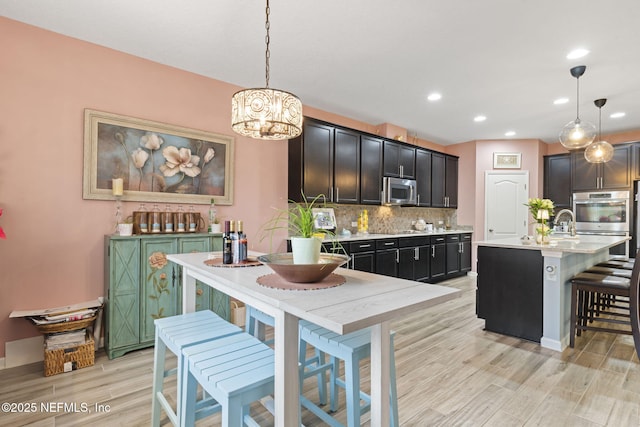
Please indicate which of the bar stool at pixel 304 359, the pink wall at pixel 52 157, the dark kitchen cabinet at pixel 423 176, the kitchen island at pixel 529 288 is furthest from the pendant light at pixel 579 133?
the pink wall at pixel 52 157

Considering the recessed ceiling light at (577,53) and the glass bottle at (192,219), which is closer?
the recessed ceiling light at (577,53)

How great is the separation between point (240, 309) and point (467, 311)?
281 centimetres

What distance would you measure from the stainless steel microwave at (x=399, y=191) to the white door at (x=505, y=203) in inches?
72.9

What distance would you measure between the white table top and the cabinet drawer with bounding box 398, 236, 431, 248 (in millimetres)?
3492

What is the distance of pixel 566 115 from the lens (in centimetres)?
470

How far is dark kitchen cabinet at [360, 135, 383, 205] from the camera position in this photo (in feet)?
15.4

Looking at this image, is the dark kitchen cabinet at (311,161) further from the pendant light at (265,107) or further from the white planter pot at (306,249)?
the white planter pot at (306,249)

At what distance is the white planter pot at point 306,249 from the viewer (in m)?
1.34

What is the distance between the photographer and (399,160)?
5250 mm

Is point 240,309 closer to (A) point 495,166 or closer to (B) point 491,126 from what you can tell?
(B) point 491,126

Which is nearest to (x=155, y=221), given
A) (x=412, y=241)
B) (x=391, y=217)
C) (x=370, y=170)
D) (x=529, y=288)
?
(x=370, y=170)

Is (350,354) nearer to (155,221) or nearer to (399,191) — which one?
(155,221)

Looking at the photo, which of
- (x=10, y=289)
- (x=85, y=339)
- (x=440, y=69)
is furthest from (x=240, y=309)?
(x=440, y=69)

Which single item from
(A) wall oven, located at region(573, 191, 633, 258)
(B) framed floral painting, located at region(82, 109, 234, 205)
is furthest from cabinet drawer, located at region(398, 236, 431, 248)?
(A) wall oven, located at region(573, 191, 633, 258)
